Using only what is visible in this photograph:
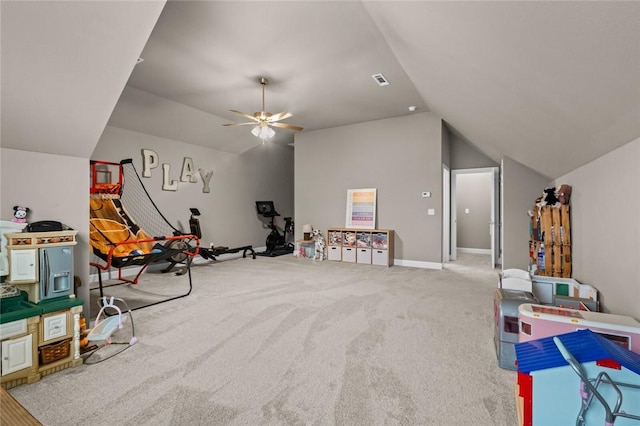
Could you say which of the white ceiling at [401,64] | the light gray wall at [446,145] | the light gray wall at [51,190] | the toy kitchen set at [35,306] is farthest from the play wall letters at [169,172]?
the light gray wall at [446,145]

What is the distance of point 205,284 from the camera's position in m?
4.45

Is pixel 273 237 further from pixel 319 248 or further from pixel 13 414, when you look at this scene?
pixel 13 414

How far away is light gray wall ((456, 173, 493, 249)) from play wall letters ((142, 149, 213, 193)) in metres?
6.72

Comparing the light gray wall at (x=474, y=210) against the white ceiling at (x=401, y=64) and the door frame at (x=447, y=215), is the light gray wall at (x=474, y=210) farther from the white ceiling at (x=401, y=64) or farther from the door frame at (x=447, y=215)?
the white ceiling at (x=401, y=64)

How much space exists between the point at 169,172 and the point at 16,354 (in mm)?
4441

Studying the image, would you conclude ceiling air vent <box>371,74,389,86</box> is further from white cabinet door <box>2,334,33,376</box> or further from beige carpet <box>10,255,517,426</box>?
white cabinet door <box>2,334,33,376</box>

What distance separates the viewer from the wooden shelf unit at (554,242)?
317 centimetres

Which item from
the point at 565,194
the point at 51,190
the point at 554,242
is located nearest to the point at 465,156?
the point at 565,194

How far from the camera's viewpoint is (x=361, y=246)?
20.4 feet

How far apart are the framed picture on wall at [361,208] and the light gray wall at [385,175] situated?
0.14 metres

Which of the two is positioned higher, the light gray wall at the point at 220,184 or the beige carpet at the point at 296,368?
Result: the light gray wall at the point at 220,184

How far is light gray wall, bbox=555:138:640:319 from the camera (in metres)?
1.78

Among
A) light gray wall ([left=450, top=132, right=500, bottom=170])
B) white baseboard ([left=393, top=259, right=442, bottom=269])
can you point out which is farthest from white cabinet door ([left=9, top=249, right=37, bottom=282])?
light gray wall ([left=450, top=132, right=500, bottom=170])

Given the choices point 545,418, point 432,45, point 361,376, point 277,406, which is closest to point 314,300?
point 361,376
